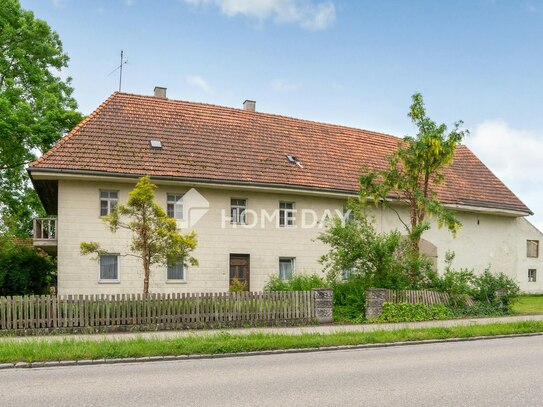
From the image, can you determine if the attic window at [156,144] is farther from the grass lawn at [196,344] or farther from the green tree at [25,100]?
the grass lawn at [196,344]

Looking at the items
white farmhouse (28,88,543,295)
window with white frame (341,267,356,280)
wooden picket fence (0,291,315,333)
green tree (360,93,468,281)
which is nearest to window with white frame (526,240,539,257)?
white farmhouse (28,88,543,295)

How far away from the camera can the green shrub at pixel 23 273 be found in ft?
70.0

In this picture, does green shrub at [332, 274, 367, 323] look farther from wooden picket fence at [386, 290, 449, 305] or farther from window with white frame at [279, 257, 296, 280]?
window with white frame at [279, 257, 296, 280]

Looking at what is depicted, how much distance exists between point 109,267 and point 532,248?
2641cm

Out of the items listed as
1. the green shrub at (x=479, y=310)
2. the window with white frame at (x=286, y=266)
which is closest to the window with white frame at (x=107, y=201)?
the window with white frame at (x=286, y=266)

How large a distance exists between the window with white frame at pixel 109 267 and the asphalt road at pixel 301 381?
13.2 metres

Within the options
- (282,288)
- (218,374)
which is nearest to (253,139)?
(282,288)

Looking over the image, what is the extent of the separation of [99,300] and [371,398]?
33.3ft

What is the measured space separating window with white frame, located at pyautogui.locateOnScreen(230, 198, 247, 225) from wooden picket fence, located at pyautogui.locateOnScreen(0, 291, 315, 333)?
29.0 feet

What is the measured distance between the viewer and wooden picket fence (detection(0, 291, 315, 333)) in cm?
1532

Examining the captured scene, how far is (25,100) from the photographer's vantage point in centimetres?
3042

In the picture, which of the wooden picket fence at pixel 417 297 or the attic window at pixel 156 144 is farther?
the attic window at pixel 156 144

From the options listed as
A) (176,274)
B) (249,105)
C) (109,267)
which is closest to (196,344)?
(109,267)

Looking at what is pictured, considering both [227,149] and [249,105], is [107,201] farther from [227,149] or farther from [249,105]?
[249,105]
